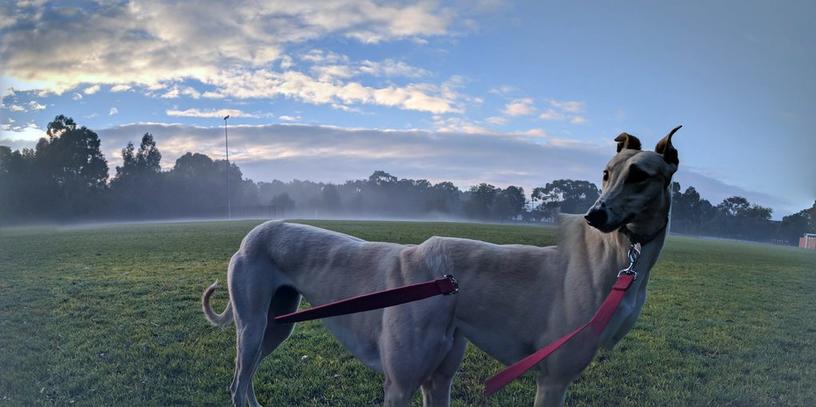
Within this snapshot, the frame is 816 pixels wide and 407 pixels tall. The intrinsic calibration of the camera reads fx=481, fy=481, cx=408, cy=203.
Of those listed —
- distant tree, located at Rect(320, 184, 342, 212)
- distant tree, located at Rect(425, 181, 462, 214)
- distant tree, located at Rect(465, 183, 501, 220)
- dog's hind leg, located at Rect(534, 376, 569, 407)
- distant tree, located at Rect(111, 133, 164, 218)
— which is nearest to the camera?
dog's hind leg, located at Rect(534, 376, 569, 407)

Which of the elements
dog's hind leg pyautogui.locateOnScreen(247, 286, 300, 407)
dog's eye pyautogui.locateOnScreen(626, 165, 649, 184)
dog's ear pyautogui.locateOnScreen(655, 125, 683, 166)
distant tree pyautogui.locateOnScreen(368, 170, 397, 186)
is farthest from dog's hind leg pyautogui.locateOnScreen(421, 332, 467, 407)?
distant tree pyautogui.locateOnScreen(368, 170, 397, 186)

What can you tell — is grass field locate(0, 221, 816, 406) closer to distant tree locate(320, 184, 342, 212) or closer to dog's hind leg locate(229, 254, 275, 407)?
distant tree locate(320, 184, 342, 212)

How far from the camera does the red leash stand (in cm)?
224

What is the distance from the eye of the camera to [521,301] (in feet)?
8.37

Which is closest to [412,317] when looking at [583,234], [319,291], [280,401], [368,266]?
[368,266]

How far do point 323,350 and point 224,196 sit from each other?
2.25 meters

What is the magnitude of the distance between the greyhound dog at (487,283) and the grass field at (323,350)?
1.18 feet

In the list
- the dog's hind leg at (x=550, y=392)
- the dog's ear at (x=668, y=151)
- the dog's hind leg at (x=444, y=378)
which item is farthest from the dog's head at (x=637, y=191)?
the dog's hind leg at (x=444, y=378)

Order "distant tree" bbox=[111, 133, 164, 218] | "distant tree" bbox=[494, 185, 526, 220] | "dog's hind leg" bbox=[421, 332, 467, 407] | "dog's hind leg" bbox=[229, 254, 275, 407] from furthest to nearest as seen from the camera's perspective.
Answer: "distant tree" bbox=[111, 133, 164, 218]
"distant tree" bbox=[494, 185, 526, 220]
"dog's hind leg" bbox=[229, 254, 275, 407]
"dog's hind leg" bbox=[421, 332, 467, 407]

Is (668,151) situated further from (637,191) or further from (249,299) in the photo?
(249,299)

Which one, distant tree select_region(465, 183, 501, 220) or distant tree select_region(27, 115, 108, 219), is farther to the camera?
distant tree select_region(27, 115, 108, 219)

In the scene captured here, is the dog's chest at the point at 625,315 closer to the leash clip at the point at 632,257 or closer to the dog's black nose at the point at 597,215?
the leash clip at the point at 632,257

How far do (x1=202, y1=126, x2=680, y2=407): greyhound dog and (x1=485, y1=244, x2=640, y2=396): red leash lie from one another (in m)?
0.06

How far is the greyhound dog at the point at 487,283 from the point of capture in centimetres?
223
